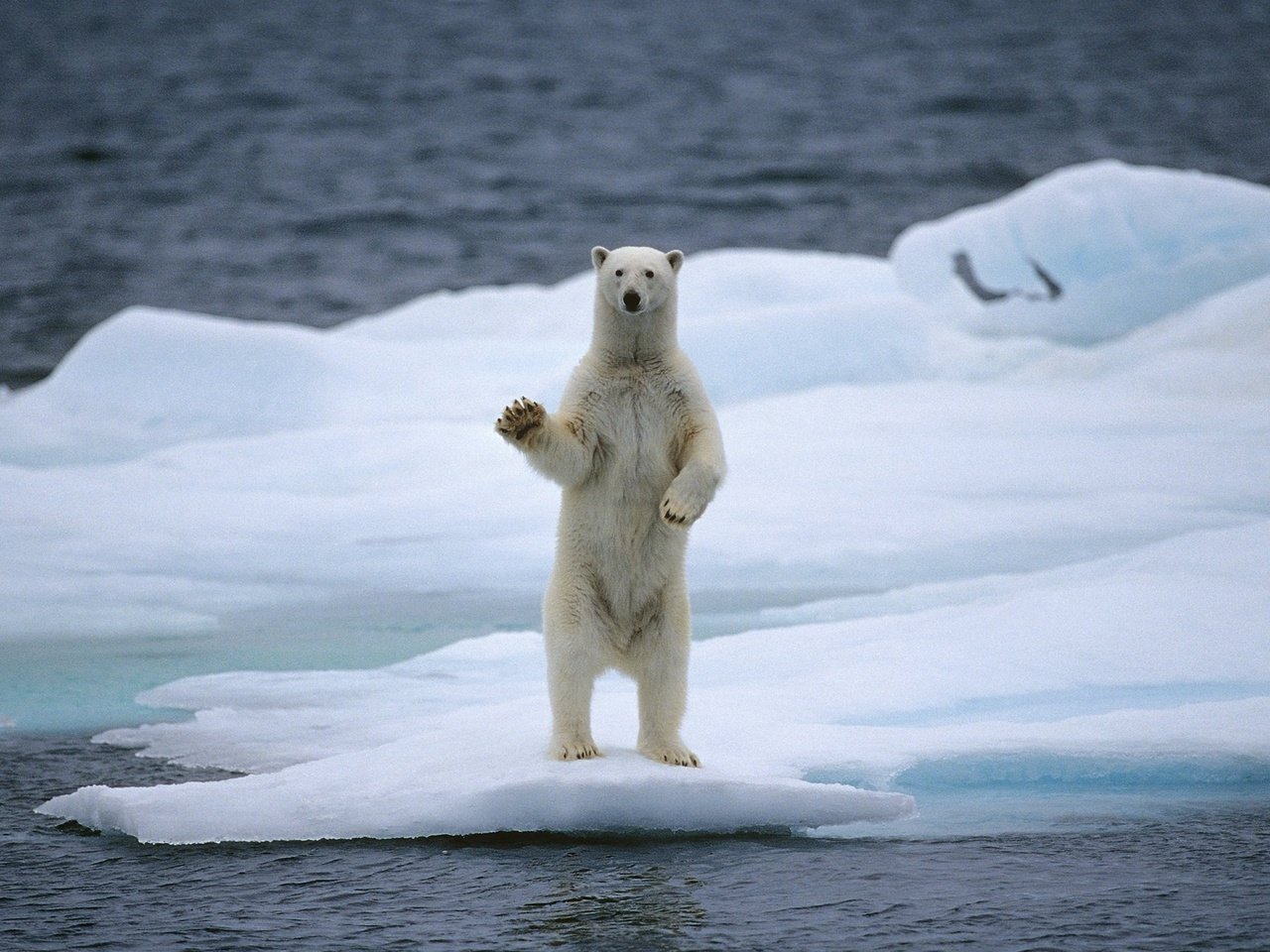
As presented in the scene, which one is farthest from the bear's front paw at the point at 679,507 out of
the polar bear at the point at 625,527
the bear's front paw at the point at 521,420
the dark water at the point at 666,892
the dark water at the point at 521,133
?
the dark water at the point at 521,133

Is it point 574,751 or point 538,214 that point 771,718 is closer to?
point 574,751

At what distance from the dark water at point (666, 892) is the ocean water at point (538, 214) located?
0.01 m

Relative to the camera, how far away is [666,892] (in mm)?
4309

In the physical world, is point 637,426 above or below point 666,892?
above

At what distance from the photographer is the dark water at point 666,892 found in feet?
13.1

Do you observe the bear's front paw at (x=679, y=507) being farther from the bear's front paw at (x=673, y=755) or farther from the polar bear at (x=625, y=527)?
the bear's front paw at (x=673, y=755)

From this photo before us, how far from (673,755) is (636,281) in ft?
4.63

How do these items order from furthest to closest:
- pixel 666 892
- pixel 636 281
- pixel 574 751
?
1. pixel 574 751
2. pixel 636 281
3. pixel 666 892

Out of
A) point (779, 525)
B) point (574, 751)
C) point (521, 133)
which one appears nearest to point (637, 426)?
point (574, 751)

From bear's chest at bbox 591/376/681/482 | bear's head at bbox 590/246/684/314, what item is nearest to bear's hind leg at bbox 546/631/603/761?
bear's chest at bbox 591/376/681/482

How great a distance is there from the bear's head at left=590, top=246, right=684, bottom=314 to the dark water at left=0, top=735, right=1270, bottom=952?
5.11 ft

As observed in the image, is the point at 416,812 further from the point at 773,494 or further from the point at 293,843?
the point at 773,494

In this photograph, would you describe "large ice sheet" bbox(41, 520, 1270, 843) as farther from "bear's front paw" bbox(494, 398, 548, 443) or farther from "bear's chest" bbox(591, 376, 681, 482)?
"bear's front paw" bbox(494, 398, 548, 443)

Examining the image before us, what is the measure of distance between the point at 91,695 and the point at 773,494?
15.7 ft
